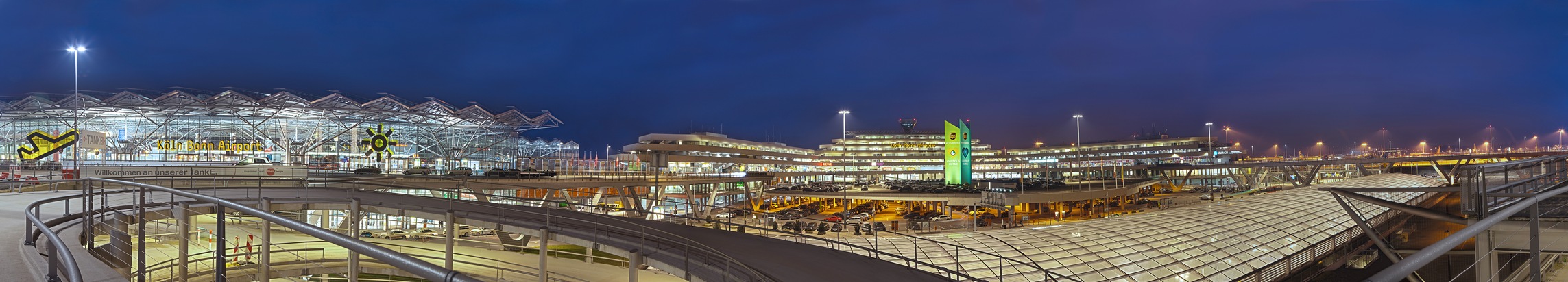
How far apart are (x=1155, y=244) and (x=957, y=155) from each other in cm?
4336

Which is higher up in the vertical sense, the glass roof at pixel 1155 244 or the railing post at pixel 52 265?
the railing post at pixel 52 265

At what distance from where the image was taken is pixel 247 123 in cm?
5744

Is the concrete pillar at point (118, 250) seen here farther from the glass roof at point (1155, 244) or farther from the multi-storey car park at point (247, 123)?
the multi-storey car park at point (247, 123)

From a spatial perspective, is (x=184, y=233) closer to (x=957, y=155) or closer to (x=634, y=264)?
(x=634, y=264)

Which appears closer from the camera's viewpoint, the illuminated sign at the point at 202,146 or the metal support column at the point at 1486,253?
the metal support column at the point at 1486,253

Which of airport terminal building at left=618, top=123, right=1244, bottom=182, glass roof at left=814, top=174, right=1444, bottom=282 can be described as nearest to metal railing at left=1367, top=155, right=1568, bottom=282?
glass roof at left=814, top=174, right=1444, bottom=282

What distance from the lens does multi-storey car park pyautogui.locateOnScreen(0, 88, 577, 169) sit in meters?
52.1

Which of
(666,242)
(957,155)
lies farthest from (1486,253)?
(957,155)

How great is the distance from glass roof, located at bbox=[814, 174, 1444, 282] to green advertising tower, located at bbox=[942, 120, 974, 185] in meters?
35.5

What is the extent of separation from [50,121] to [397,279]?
61338mm

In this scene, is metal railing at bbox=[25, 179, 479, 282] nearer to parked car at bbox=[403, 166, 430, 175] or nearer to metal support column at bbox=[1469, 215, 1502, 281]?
metal support column at bbox=[1469, 215, 1502, 281]

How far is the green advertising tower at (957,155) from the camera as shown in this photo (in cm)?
A: 6284

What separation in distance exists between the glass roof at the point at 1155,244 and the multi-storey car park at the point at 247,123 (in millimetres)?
36942

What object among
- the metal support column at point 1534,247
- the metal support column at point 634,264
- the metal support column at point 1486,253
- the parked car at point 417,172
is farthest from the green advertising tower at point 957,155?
the metal support column at point 1534,247
